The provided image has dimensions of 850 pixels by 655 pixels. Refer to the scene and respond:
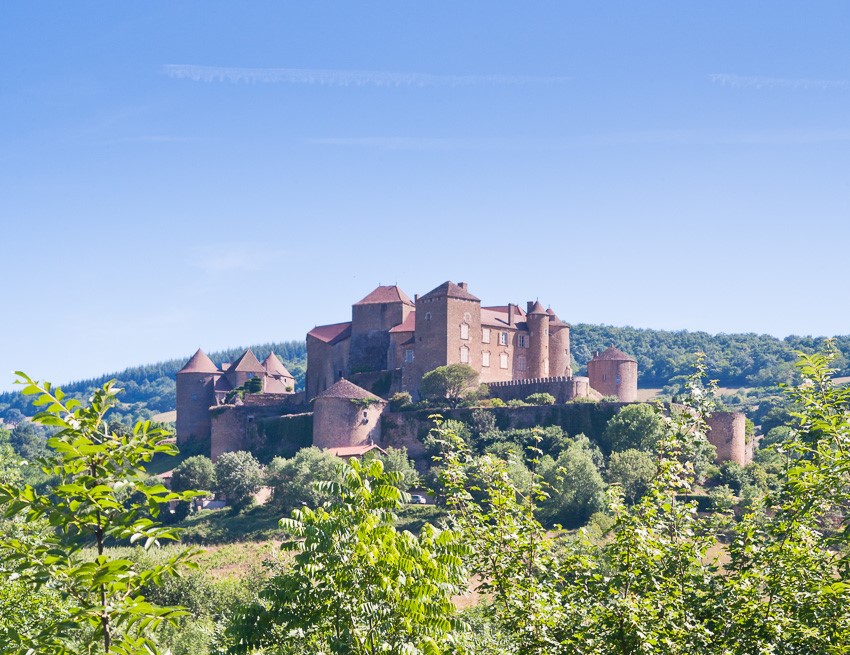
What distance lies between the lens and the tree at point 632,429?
2504 inches

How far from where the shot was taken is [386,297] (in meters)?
79.2

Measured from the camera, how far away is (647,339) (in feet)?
544

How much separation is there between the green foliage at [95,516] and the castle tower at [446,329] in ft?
207

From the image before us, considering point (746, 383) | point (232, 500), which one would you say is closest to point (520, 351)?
point (232, 500)

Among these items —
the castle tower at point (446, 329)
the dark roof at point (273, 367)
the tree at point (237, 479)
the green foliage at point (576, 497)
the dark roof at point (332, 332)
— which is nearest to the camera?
the green foliage at point (576, 497)

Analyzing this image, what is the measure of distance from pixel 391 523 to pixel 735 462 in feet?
177

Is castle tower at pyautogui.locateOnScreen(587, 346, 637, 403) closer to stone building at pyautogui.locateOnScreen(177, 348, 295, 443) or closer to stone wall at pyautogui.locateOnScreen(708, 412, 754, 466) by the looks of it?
stone wall at pyautogui.locateOnScreen(708, 412, 754, 466)

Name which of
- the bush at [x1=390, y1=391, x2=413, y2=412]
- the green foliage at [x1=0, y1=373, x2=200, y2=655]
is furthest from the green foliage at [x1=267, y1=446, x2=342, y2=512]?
the green foliage at [x1=0, y1=373, x2=200, y2=655]

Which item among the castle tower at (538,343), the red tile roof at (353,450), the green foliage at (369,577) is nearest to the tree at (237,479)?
the red tile roof at (353,450)

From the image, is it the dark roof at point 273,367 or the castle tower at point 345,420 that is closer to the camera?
the castle tower at point 345,420

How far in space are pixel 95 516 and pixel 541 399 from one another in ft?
204

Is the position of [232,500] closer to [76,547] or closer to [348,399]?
[348,399]

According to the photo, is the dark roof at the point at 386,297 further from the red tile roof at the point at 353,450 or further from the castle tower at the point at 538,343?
the red tile roof at the point at 353,450

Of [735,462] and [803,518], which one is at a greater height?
[803,518]
